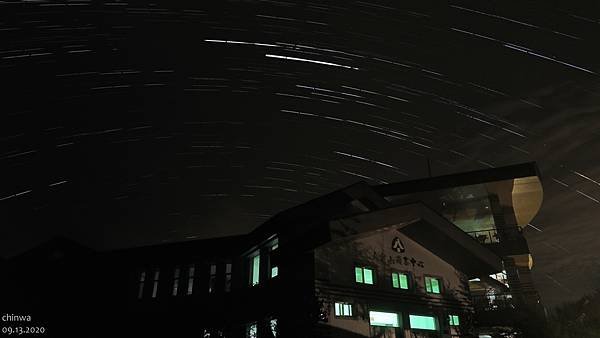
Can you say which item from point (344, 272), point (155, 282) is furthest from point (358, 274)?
point (155, 282)

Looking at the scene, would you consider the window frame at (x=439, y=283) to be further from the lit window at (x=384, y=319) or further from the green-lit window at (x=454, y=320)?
the lit window at (x=384, y=319)

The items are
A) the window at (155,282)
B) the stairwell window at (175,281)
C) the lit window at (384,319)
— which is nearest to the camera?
the lit window at (384,319)

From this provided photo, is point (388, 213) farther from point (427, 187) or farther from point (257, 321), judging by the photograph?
point (427, 187)

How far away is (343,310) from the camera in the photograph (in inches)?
649

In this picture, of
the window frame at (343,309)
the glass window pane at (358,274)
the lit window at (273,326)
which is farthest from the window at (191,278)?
the glass window pane at (358,274)

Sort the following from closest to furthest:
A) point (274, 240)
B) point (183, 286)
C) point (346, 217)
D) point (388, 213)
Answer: point (346, 217) < point (388, 213) < point (274, 240) < point (183, 286)

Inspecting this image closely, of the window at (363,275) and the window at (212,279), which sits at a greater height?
the window at (212,279)

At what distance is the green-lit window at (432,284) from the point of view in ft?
65.7

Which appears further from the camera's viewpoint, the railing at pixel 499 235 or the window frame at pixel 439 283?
the railing at pixel 499 235

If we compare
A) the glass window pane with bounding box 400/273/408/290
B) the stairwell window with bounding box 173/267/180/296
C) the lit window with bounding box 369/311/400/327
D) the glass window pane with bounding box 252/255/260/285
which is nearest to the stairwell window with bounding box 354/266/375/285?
the lit window with bounding box 369/311/400/327

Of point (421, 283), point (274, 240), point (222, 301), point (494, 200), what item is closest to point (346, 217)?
point (274, 240)

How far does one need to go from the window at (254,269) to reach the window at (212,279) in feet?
8.22

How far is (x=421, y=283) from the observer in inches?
777

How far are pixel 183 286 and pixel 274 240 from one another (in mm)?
7381
